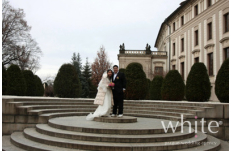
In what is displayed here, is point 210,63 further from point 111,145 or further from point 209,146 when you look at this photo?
point 111,145

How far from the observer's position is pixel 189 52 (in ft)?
104

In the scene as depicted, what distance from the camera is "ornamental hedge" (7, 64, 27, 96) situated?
51.7 feet

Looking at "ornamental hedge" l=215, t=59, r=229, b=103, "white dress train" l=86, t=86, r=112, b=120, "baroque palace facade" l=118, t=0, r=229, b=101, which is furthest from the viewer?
"baroque palace facade" l=118, t=0, r=229, b=101

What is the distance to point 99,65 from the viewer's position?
43969mm

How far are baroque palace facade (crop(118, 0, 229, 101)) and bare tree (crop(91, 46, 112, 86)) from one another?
5947 mm

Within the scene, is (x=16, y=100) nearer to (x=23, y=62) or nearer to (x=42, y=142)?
(x=42, y=142)

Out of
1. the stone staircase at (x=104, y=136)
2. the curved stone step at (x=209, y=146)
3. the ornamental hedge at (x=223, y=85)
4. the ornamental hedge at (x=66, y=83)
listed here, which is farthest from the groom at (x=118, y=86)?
the ornamental hedge at (x=66, y=83)

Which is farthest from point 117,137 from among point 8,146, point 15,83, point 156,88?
point 156,88

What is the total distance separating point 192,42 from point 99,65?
1876cm

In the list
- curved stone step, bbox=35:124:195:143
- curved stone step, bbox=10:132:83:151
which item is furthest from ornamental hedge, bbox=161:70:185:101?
curved stone step, bbox=10:132:83:151

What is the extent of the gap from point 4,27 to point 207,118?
2851cm

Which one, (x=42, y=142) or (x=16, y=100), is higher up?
(x=16, y=100)

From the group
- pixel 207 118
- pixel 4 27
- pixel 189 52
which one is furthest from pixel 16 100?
pixel 189 52

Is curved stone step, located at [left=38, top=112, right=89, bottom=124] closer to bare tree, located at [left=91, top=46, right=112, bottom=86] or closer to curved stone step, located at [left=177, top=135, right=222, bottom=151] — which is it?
curved stone step, located at [left=177, top=135, right=222, bottom=151]
